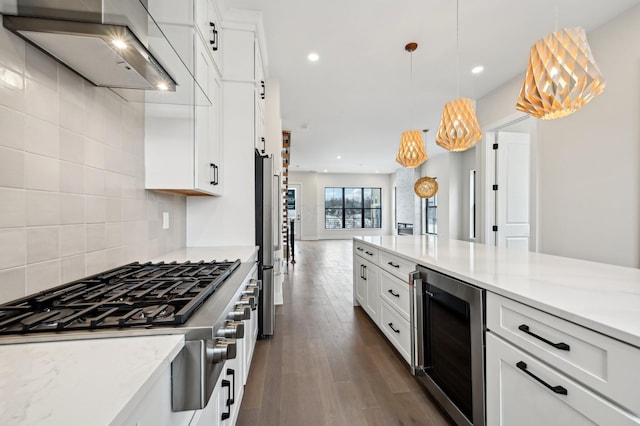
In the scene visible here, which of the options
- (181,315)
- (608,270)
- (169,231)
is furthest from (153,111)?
(608,270)

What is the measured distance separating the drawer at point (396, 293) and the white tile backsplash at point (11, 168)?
196 centimetres

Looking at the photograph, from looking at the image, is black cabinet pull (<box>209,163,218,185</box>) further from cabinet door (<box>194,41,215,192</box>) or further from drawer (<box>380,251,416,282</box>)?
drawer (<box>380,251,416,282</box>)

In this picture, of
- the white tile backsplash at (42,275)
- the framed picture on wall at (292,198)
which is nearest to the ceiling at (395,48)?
the white tile backsplash at (42,275)

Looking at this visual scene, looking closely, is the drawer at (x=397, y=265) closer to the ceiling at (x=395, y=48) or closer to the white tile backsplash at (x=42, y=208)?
the white tile backsplash at (x=42, y=208)

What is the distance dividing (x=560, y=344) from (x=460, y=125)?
5.77 ft

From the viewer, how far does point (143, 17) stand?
1.08m

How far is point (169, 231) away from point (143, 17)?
1.28 metres

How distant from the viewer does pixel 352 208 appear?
11664 millimetres

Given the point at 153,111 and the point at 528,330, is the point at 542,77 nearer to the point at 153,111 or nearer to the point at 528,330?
the point at 528,330

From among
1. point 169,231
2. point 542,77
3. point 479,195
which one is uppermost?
point 542,77

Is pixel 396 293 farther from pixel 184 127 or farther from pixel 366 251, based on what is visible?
pixel 184 127

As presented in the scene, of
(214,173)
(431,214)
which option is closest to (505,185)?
(214,173)

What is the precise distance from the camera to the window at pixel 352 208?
453 inches

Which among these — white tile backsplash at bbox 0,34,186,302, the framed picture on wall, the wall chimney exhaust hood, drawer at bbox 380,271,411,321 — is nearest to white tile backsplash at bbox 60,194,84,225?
white tile backsplash at bbox 0,34,186,302
